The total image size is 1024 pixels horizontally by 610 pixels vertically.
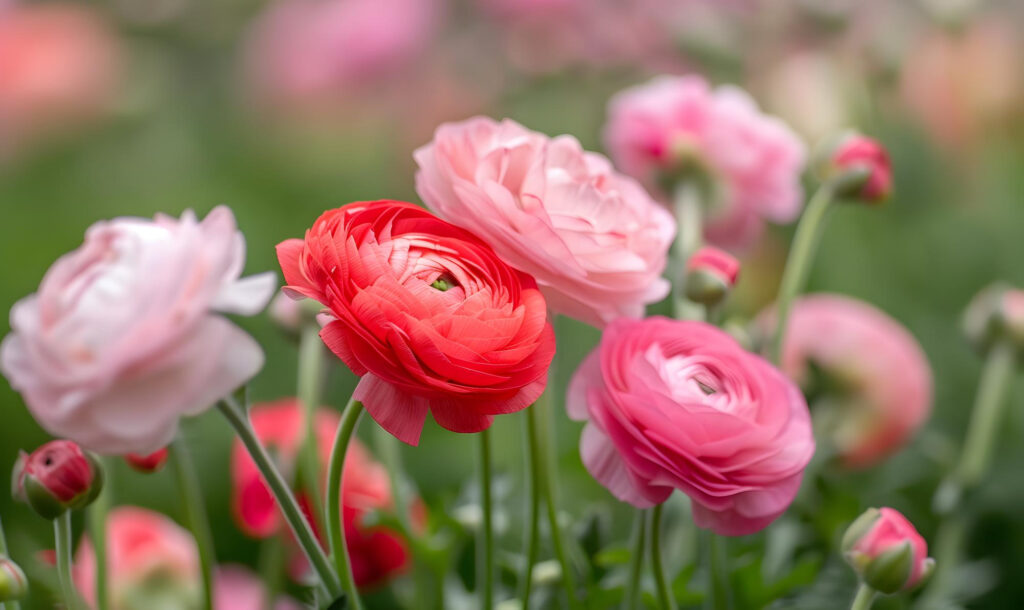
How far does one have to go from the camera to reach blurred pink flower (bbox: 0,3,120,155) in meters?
0.86

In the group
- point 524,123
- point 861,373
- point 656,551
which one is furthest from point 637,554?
point 524,123

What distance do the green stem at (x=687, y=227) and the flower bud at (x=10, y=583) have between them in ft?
0.72

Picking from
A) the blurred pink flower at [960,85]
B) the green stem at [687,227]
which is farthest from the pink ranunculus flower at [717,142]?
the blurred pink flower at [960,85]

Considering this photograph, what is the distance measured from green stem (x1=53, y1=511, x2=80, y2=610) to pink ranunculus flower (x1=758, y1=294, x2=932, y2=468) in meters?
0.30

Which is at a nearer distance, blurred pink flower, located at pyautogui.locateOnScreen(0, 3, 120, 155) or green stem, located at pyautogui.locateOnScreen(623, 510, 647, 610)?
green stem, located at pyautogui.locateOnScreen(623, 510, 647, 610)

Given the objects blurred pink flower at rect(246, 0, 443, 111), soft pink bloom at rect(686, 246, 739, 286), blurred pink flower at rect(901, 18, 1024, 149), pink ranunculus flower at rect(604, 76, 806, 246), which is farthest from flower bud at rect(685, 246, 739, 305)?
blurred pink flower at rect(246, 0, 443, 111)

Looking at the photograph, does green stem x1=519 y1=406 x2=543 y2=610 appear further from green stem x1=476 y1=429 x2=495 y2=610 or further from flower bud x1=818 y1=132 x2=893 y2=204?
flower bud x1=818 y1=132 x2=893 y2=204

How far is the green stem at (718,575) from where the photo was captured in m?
0.29

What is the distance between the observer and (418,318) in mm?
199

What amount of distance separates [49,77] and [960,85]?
0.75 metres

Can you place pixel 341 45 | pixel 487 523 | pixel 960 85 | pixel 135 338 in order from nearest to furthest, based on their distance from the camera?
pixel 135 338, pixel 487 523, pixel 960 85, pixel 341 45

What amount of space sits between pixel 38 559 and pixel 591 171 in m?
0.21

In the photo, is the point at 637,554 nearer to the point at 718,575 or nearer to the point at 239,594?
the point at 718,575

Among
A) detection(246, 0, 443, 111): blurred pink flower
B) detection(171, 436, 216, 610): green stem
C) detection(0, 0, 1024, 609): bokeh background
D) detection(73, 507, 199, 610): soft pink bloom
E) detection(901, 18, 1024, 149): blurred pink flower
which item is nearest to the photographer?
detection(171, 436, 216, 610): green stem
